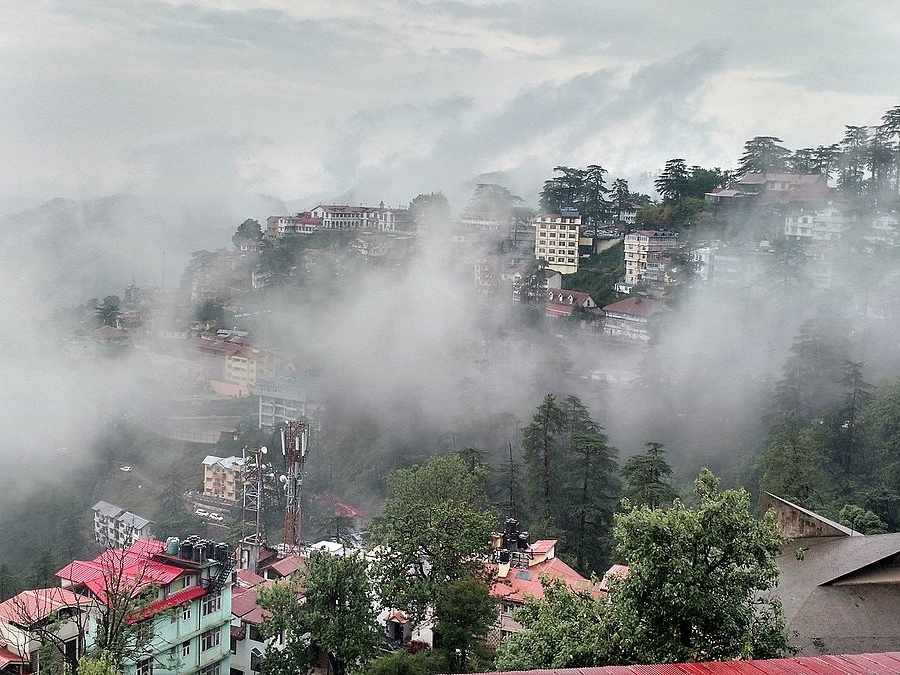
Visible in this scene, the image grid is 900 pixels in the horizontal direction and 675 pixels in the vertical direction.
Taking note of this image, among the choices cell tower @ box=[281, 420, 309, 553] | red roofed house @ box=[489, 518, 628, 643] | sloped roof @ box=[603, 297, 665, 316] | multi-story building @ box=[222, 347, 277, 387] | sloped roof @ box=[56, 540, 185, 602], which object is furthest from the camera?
multi-story building @ box=[222, 347, 277, 387]

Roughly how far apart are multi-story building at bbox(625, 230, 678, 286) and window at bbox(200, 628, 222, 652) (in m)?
39.2

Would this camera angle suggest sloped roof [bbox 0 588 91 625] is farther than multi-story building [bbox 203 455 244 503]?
No

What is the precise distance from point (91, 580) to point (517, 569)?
10806 mm

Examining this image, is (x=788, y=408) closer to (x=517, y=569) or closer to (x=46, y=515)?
(x=517, y=569)

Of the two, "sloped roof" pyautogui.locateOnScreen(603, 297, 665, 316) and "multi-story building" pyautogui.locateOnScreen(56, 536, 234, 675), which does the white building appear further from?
"multi-story building" pyautogui.locateOnScreen(56, 536, 234, 675)

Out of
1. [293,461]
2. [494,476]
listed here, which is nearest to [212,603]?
[293,461]

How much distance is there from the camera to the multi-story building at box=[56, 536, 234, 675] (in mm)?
18375

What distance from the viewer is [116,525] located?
47.0 meters

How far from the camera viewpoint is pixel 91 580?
19.4 m

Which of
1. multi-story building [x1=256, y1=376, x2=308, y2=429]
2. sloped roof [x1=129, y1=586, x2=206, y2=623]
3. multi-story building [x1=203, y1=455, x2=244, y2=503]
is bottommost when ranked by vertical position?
multi-story building [x1=203, y1=455, x2=244, y2=503]

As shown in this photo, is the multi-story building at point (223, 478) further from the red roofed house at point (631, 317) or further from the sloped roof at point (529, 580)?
the sloped roof at point (529, 580)

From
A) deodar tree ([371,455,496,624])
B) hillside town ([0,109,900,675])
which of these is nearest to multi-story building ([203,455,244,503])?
hillside town ([0,109,900,675])

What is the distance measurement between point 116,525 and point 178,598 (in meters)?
30.2

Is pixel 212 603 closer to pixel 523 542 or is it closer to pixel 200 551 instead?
pixel 200 551
